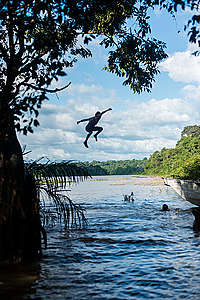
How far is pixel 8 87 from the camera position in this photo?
6.45 metres

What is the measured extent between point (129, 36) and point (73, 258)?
26.3 feet

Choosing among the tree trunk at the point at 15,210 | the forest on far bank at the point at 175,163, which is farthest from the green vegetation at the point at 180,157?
the tree trunk at the point at 15,210

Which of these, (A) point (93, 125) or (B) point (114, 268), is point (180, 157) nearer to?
(A) point (93, 125)

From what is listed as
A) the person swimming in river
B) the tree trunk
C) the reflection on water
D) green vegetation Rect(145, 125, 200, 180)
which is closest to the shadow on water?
the reflection on water

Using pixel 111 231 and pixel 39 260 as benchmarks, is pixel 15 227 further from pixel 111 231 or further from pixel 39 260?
Result: pixel 111 231

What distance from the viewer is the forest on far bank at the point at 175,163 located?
733 inches

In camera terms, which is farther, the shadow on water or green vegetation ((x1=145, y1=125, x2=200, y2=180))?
green vegetation ((x1=145, y1=125, x2=200, y2=180))

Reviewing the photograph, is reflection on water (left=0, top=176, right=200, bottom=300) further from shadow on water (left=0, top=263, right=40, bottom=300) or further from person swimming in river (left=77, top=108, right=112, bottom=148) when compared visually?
person swimming in river (left=77, top=108, right=112, bottom=148)

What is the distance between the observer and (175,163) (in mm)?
51781

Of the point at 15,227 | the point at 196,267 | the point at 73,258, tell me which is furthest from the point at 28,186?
the point at 196,267

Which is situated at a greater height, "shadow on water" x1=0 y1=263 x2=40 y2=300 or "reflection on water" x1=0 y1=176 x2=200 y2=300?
"shadow on water" x1=0 y1=263 x2=40 y2=300

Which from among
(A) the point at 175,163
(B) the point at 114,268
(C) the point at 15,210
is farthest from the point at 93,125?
(A) the point at 175,163

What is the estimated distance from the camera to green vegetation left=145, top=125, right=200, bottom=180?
20375mm

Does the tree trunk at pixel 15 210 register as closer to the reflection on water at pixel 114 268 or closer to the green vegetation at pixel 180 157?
the reflection on water at pixel 114 268
